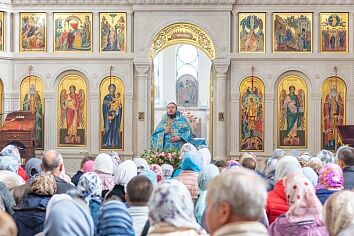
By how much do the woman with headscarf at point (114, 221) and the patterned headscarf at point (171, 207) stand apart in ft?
3.33

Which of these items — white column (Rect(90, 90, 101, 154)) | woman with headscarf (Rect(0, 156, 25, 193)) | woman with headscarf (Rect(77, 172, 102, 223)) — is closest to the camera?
woman with headscarf (Rect(77, 172, 102, 223))

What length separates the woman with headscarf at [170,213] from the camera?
454 centimetres

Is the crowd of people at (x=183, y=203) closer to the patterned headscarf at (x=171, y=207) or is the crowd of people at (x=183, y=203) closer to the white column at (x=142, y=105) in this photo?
the patterned headscarf at (x=171, y=207)

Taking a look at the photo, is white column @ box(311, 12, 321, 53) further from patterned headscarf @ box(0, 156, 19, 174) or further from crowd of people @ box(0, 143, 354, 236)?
patterned headscarf @ box(0, 156, 19, 174)

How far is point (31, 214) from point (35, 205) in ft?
0.35

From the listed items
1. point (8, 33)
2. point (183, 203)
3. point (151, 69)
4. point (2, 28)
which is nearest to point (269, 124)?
point (151, 69)

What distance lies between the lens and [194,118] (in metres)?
35.6

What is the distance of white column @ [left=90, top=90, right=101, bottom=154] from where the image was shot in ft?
81.3

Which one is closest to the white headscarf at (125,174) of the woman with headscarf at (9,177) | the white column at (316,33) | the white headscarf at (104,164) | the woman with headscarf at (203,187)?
the woman with headscarf at (203,187)

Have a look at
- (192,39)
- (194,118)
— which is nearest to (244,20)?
(192,39)

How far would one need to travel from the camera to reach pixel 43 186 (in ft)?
25.1

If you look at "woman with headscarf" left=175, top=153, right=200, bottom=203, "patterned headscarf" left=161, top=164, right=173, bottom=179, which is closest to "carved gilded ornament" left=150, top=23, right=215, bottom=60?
"patterned headscarf" left=161, top=164, right=173, bottom=179

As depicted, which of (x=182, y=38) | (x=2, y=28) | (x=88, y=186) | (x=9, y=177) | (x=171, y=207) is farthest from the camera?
(x=182, y=38)

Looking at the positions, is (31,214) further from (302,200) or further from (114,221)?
(302,200)
